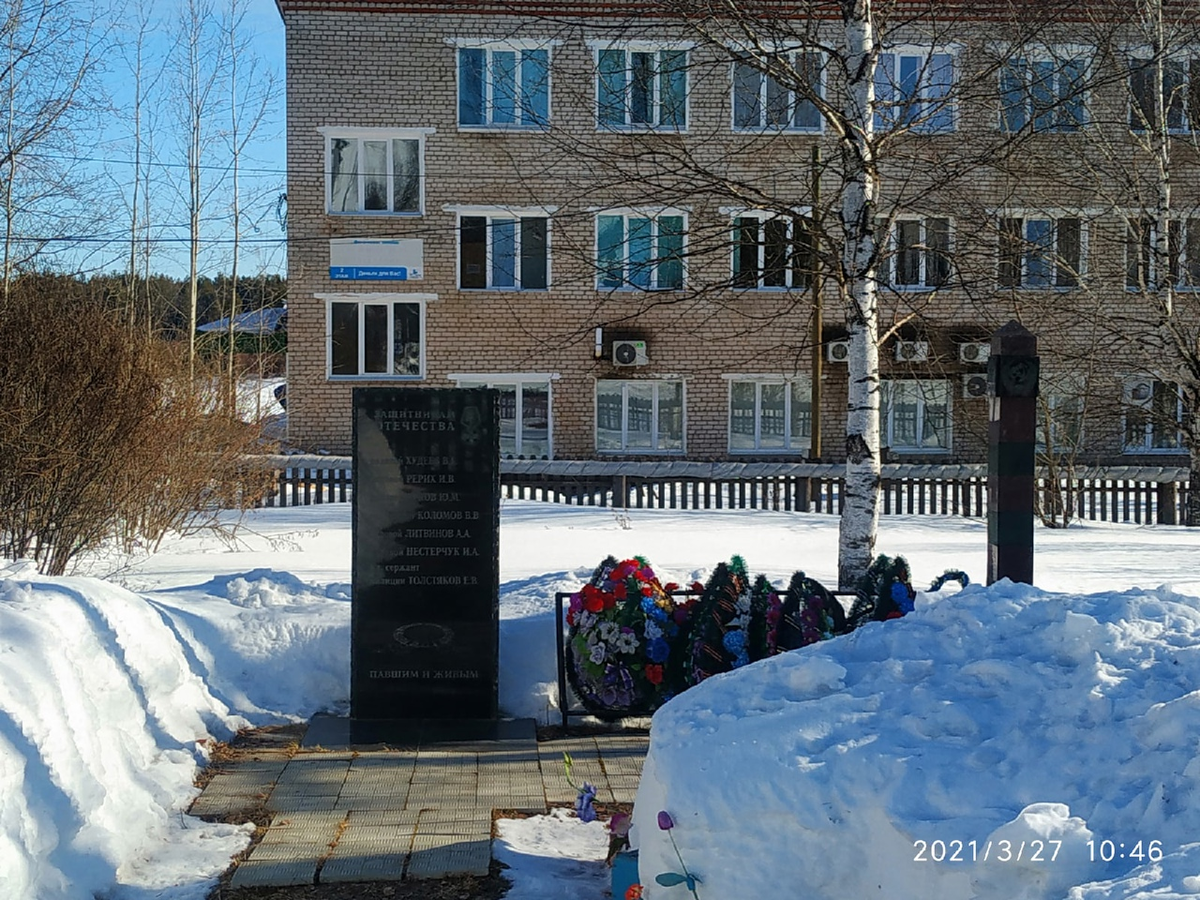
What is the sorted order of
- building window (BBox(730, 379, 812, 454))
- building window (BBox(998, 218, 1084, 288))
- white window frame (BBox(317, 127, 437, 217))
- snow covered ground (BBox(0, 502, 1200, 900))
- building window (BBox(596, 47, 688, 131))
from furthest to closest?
building window (BBox(730, 379, 812, 454)) → white window frame (BBox(317, 127, 437, 217)) → building window (BBox(998, 218, 1084, 288)) → building window (BBox(596, 47, 688, 131)) → snow covered ground (BBox(0, 502, 1200, 900))

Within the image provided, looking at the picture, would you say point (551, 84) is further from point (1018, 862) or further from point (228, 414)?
point (1018, 862)

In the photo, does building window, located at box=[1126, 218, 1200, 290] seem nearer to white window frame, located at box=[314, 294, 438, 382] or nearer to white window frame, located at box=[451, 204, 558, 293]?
white window frame, located at box=[451, 204, 558, 293]

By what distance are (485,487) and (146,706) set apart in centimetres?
229

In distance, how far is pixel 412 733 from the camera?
24.0 feet

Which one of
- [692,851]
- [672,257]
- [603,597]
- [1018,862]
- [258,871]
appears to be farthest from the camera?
[672,257]

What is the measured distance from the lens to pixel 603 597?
7371 mm

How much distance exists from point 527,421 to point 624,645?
18.2 m

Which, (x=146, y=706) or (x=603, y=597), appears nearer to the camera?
(x=146, y=706)

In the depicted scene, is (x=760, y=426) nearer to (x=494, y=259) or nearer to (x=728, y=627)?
(x=494, y=259)

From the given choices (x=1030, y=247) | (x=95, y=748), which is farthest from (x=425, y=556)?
(x=1030, y=247)

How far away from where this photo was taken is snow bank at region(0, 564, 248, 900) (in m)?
4.50

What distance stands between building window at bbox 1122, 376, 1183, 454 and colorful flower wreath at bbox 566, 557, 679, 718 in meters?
12.2

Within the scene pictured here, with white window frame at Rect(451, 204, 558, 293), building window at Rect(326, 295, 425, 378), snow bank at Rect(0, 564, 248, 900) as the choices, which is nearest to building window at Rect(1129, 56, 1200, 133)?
white window frame at Rect(451, 204, 558, 293)

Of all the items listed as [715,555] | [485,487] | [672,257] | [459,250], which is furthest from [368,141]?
[485,487]
